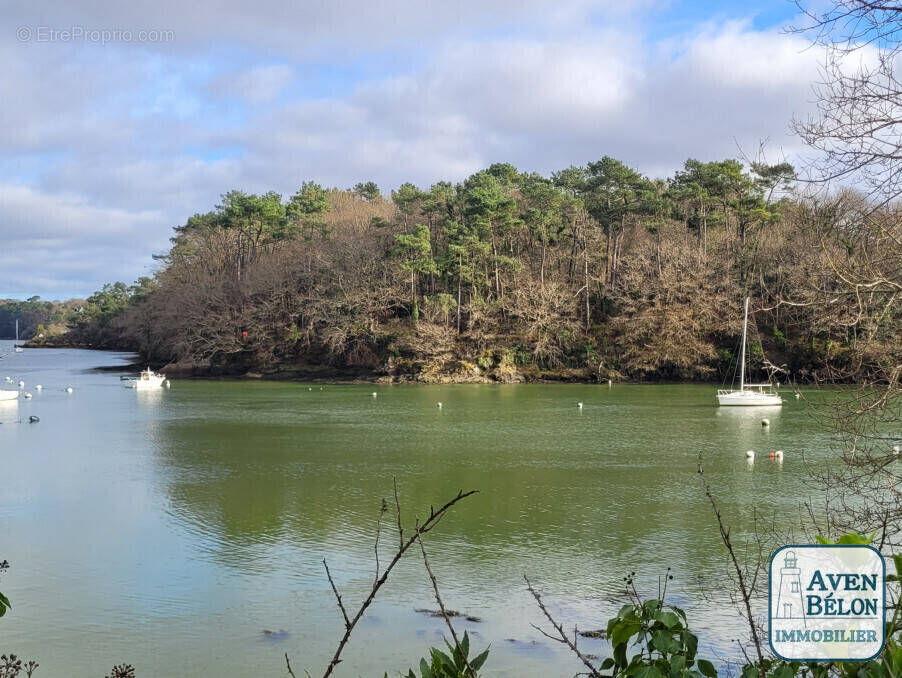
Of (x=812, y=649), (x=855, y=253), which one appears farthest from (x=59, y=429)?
(x=812, y=649)

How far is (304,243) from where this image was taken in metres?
51.3

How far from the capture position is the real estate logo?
200 centimetres

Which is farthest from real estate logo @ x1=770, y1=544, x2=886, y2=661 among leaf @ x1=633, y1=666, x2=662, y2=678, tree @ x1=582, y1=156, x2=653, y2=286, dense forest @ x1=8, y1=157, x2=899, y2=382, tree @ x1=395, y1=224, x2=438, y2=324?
tree @ x1=582, y1=156, x2=653, y2=286

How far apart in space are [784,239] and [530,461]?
2921 centimetres

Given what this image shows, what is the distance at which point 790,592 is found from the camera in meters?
2.03

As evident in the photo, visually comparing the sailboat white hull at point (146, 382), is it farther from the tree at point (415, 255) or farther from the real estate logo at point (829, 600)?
the real estate logo at point (829, 600)

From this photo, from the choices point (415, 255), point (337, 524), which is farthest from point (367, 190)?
point (337, 524)

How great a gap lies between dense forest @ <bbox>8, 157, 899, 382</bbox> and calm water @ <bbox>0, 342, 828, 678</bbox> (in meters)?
13.7

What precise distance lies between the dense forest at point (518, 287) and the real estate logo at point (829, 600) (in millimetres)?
38408

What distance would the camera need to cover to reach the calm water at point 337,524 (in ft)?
27.5

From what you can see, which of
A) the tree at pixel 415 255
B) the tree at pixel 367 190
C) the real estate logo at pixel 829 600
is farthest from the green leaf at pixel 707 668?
the tree at pixel 367 190

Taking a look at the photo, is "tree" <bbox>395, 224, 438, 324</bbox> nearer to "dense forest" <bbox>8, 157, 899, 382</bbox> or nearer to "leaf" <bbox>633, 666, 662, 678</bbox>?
"dense forest" <bbox>8, 157, 899, 382</bbox>

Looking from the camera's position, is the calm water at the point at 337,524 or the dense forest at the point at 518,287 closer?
the calm water at the point at 337,524

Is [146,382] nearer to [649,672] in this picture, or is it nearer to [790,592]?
[649,672]
